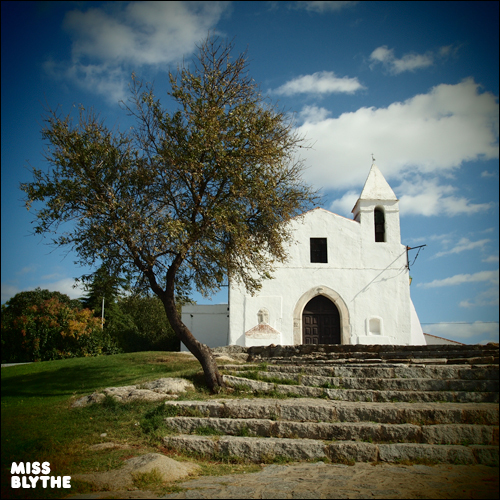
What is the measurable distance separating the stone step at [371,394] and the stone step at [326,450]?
70.9 inches

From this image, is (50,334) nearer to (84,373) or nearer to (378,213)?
(84,373)

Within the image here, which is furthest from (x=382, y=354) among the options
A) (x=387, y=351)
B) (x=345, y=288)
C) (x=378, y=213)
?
(x=378, y=213)

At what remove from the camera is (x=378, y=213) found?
1944cm

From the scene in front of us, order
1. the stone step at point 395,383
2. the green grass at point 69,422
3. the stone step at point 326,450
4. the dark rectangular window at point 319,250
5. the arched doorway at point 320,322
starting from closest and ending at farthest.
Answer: the green grass at point 69,422, the stone step at point 326,450, the stone step at point 395,383, the arched doorway at point 320,322, the dark rectangular window at point 319,250

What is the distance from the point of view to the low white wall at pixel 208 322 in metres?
20.3

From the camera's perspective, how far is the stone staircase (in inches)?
233

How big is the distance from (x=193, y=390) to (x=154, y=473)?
4.00 m

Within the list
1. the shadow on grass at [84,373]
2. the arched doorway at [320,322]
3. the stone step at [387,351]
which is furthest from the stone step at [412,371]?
the arched doorway at [320,322]

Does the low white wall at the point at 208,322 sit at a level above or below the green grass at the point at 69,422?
above

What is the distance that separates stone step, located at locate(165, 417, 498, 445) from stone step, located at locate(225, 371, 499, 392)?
1.90 metres

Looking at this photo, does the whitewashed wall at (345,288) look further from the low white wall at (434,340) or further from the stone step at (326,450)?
the stone step at (326,450)

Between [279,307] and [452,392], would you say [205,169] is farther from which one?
[279,307]

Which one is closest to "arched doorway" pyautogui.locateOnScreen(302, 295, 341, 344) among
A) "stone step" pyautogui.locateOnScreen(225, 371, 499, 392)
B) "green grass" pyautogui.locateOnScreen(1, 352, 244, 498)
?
"green grass" pyautogui.locateOnScreen(1, 352, 244, 498)

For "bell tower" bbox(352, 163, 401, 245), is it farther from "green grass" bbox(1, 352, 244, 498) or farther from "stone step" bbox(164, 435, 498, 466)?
"stone step" bbox(164, 435, 498, 466)
